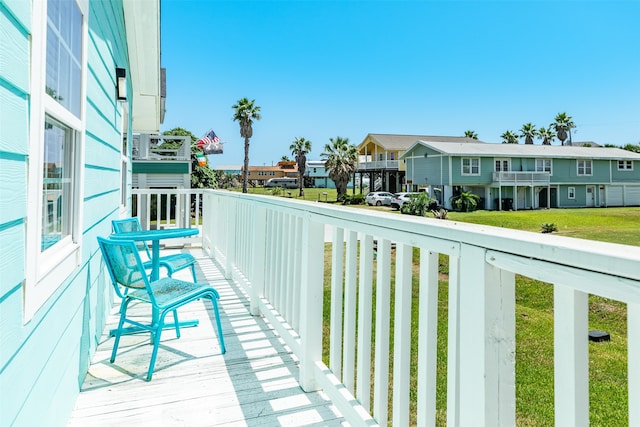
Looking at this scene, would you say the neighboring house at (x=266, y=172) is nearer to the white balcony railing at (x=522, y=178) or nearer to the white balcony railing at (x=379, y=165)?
the white balcony railing at (x=379, y=165)

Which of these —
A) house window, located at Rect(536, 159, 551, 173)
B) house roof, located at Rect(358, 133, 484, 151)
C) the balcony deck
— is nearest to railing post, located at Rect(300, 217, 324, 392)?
the balcony deck

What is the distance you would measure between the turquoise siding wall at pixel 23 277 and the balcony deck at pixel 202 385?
6.3 inches

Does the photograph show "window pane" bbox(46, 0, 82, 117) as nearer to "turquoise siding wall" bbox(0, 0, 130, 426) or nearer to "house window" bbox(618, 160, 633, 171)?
"turquoise siding wall" bbox(0, 0, 130, 426)

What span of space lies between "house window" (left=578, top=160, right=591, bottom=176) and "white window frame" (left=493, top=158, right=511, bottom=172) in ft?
18.6

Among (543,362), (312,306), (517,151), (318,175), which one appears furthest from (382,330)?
(318,175)

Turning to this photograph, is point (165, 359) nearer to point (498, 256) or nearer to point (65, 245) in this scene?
point (65, 245)

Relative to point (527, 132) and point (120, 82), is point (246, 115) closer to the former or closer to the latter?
point (120, 82)

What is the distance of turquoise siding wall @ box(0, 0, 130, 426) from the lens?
97 cm

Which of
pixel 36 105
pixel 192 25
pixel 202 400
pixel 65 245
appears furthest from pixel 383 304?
pixel 192 25

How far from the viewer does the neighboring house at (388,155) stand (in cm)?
3179

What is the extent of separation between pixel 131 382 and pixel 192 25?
1953 cm

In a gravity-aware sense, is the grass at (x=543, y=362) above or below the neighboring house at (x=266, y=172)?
below

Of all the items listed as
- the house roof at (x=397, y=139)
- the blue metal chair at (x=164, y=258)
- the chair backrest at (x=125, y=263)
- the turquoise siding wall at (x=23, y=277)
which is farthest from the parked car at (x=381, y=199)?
the chair backrest at (x=125, y=263)

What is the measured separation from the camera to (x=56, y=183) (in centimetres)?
169
